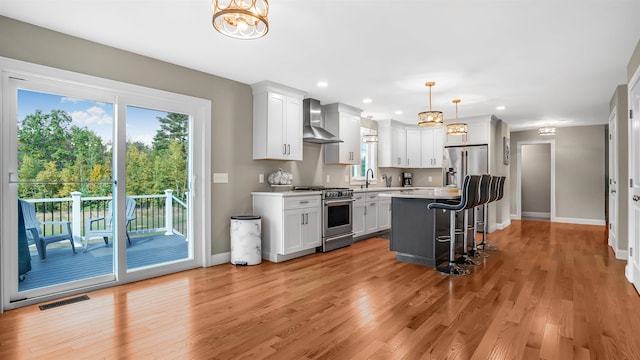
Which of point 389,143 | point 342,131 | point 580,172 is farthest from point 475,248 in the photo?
point 580,172

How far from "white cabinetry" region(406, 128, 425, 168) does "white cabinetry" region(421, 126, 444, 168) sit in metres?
0.07

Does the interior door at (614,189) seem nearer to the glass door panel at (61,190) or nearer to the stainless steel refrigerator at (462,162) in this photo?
the stainless steel refrigerator at (462,162)

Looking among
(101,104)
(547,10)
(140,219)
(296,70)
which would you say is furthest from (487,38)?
(140,219)

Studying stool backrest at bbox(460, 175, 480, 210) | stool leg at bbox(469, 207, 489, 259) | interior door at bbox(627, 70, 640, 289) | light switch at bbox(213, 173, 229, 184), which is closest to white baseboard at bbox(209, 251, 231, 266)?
light switch at bbox(213, 173, 229, 184)

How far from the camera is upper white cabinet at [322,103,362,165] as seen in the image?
5977 mm

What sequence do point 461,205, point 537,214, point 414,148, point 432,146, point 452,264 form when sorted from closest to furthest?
point 461,205, point 452,264, point 432,146, point 414,148, point 537,214

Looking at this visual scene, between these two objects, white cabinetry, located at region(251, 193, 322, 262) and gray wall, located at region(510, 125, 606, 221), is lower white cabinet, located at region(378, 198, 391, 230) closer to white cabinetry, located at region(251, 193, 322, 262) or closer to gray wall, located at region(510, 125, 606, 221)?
white cabinetry, located at region(251, 193, 322, 262)

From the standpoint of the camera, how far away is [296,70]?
13.7ft

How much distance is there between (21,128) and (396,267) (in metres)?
4.04

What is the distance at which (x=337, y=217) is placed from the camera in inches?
211

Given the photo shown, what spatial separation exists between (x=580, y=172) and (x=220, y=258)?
8496 millimetres

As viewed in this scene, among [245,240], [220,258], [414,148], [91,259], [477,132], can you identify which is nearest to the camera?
[91,259]

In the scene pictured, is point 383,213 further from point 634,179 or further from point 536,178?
point 536,178

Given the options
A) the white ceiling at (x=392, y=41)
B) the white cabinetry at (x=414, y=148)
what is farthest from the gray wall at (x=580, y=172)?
the white ceiling at (x=392, y=41)
